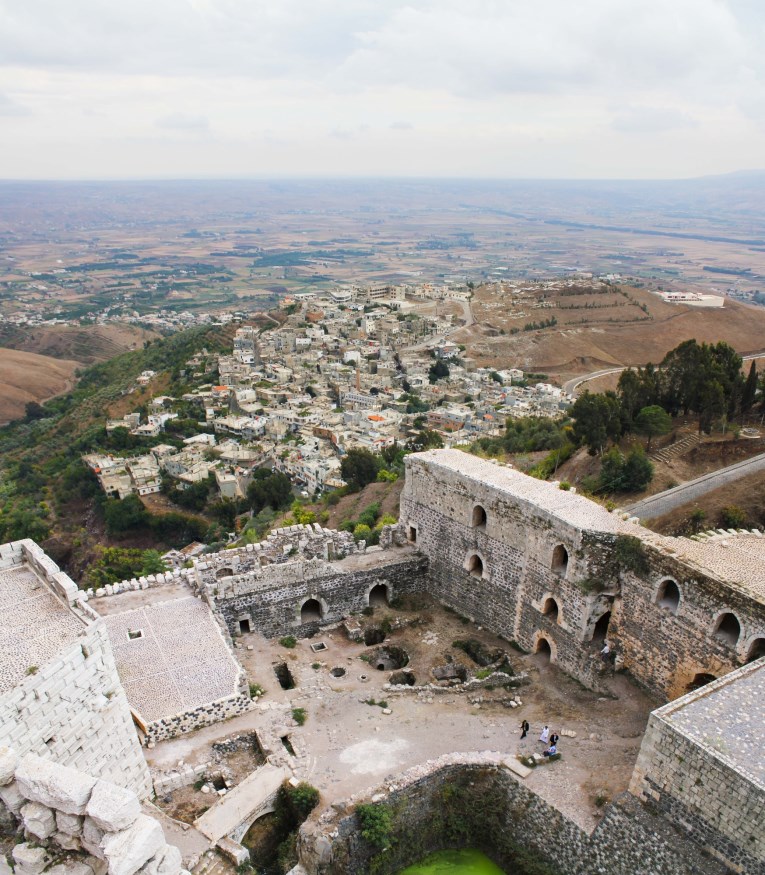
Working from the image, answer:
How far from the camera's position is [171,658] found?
1691 centimetres

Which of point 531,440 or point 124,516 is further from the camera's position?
point 124,516

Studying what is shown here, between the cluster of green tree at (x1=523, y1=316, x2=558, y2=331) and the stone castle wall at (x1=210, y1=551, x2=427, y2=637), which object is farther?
the cluster of green tree at (x1=523, y1=316, x2=558, y2=331)

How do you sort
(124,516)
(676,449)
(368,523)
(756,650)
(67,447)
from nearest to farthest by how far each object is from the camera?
1. (756,650)
2. (368,523)
3. (676,449)
4. (124,516)
5. (67,447)

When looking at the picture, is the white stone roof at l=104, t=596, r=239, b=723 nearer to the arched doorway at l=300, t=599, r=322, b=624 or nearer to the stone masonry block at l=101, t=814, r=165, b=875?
the arched doorway at l=300, t=599, r=322, b=624

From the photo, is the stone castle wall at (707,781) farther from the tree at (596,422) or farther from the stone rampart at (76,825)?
the tree at (596,422)

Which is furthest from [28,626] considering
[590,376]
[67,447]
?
[590,376]

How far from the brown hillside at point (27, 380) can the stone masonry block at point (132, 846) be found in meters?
110

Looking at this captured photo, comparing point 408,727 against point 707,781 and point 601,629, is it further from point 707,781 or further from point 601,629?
point 707,781

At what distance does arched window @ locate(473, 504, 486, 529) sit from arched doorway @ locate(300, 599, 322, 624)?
5.63 meters

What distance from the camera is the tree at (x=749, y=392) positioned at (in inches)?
1365

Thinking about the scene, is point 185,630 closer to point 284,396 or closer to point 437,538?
point 437,538

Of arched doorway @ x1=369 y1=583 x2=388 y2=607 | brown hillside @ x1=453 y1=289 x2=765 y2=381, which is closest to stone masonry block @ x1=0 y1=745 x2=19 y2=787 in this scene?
arched doorway @ x1=369 y1=583 x2=388 y2=607

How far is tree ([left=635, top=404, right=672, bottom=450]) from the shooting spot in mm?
31688

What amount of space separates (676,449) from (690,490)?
162 inches
